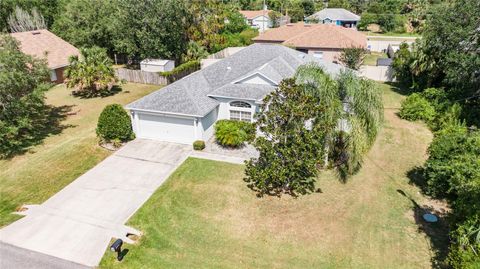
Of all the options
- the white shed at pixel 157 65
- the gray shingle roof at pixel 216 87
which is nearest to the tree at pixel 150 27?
the white shed at pixel 157 65

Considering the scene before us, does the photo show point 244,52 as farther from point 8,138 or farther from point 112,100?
point 8,138

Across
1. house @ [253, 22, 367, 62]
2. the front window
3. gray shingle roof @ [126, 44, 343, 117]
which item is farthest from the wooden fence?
house @ [253, 22, 367, 62]

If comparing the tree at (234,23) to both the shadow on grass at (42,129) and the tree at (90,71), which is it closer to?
the tree at (90,71)

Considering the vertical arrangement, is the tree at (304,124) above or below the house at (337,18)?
below

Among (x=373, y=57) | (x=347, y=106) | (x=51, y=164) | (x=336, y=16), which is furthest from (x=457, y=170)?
(x=336, y=16)

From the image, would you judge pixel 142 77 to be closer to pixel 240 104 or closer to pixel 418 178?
pixel 240 104

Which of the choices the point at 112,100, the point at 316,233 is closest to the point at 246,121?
the point at 316,233

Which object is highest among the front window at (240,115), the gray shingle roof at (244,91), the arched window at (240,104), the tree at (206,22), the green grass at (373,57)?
the tree at (206,22)
